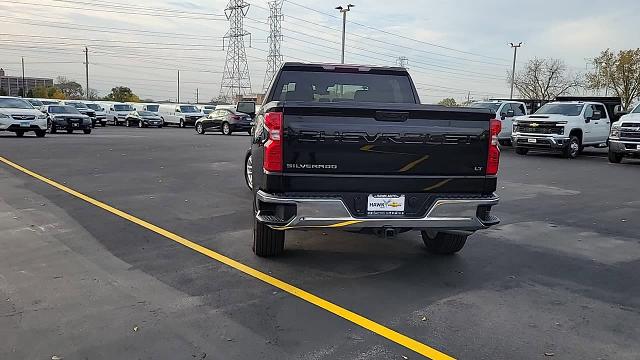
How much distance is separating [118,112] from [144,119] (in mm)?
3833

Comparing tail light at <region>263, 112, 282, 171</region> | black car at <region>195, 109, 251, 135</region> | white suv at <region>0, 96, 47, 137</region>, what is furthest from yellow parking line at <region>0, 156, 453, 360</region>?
black car at <region>195, 109, 251, 135</region>

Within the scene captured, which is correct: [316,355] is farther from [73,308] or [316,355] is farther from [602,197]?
[602,197]

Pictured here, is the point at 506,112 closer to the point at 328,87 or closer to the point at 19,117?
the point at 328,87

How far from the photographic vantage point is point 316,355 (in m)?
3.48

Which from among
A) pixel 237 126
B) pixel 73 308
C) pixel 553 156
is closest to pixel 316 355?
pixel 73 308

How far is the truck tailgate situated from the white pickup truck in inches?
599

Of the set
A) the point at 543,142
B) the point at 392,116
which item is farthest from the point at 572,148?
the point at 392,116

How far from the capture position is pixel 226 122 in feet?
104

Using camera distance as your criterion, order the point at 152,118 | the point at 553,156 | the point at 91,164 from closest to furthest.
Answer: the point at 91,164, the point at 553,156, the point at 152,118

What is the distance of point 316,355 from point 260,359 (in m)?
0.36

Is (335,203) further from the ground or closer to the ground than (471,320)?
further from the ground

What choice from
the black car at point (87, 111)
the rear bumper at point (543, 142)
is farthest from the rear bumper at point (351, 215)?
the black car at point (87, 111)

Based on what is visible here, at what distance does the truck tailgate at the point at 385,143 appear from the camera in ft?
14.9

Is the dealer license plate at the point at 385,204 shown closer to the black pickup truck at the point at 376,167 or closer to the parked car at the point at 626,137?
the black pickup truck at the point at 376,167
